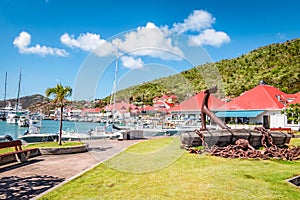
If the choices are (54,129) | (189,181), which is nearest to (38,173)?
(189,181)

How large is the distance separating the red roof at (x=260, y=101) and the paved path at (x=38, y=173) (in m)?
24.2

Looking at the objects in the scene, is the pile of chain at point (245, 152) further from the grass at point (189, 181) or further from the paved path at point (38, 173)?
the paved path at point (38, 173)

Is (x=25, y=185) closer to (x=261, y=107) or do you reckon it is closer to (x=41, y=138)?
(x=41, y=138)

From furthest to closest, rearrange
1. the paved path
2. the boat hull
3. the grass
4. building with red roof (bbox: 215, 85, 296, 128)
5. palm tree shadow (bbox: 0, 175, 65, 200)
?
1. building with red roof (bbox: 215, 85, 296, 128)
2. the boat hull
3. the paved path
4. palm tree shadow (bbox: 0, 175, 65, 200)
5. the grass

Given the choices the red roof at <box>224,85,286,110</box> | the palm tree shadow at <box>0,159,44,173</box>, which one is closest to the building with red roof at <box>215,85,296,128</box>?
the red roof at <box>224,85,286,110</box>

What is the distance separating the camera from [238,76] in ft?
220

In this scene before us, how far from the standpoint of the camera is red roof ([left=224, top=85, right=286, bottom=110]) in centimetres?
2926

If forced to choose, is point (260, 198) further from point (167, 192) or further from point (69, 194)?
point (69, 194)

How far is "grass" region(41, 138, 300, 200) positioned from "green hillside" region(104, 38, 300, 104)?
3.08 metres

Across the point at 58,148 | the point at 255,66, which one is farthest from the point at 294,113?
the point at 255,66

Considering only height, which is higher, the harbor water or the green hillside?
the green hillside

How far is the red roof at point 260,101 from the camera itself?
2926 centimetres

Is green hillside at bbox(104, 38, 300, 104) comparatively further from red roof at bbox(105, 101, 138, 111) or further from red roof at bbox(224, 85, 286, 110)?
red roof at bbox(224, 85, 286, 110)

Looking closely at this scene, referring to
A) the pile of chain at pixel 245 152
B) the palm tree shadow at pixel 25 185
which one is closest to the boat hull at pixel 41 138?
the palm tree shadow at pixel 25 185
